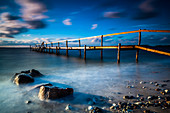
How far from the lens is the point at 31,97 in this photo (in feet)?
10.5

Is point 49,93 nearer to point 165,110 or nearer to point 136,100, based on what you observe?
point 136,100

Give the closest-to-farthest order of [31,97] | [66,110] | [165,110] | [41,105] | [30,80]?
[165,110]
[66,110]
[41,105]
[31,97]
[30,80]

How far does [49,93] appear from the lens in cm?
303

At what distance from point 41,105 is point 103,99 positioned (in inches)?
64.7

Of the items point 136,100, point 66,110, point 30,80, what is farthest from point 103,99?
point 30,80

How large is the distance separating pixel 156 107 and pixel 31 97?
334cm

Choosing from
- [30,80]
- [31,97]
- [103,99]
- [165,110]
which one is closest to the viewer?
[165,110]

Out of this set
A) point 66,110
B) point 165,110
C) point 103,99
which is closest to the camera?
point 165,110

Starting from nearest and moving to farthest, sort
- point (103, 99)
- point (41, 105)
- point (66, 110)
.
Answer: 1. point (66, 110)
2. point (41, 105)
3. point (103, 99)

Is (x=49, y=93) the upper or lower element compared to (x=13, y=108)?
upper

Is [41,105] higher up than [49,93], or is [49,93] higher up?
[49,93]

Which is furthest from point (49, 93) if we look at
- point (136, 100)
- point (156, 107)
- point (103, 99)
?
point (156, 107)

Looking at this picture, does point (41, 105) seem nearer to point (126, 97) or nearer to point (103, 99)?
point (103, 99)

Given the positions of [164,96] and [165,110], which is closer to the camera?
[165,110]
